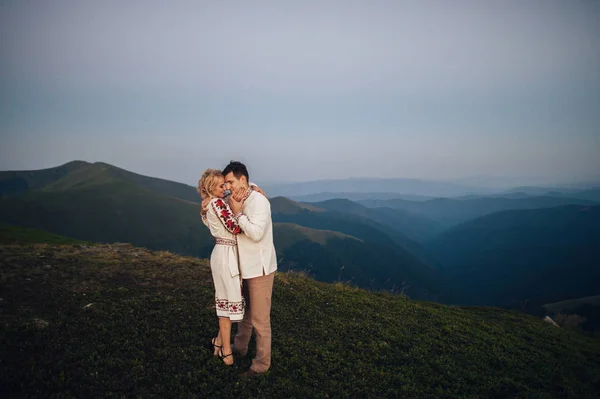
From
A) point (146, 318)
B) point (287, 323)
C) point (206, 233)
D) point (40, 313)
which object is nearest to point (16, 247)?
point (40, 313)

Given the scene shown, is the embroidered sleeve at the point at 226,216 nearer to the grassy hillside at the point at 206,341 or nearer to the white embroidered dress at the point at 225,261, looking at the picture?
the white embroidered dress at the point at 225,261

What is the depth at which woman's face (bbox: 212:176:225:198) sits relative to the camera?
5.98m

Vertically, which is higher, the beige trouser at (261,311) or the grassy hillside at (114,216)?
the beige trouser at (261,311)

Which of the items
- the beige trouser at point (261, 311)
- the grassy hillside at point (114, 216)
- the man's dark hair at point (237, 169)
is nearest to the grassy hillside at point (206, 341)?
the beige trouser at point (261, 311)

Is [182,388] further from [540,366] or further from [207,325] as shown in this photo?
[540,366]

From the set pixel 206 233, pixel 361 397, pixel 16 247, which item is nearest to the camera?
pixel 361 397

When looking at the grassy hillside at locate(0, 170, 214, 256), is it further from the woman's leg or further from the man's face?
the man's face

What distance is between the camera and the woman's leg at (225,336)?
20.7ft

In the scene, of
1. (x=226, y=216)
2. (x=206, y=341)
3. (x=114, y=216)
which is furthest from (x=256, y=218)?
(x=114, y=216)

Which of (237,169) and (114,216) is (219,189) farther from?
(114,216)

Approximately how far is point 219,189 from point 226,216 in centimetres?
51

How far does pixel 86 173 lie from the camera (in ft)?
639

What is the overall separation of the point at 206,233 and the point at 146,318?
14229 cm

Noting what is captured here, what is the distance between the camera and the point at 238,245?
19.8ft
